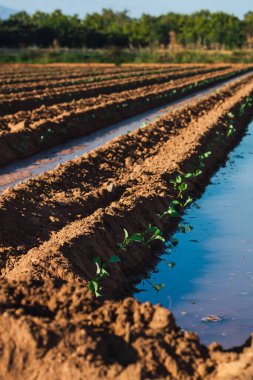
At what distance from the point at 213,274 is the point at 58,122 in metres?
10.3

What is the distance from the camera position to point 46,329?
12.9 ft

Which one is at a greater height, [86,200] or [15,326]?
[15,326]

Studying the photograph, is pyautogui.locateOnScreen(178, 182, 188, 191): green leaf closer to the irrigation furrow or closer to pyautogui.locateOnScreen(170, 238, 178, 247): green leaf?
the irrigation furrow

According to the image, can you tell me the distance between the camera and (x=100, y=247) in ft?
22.9

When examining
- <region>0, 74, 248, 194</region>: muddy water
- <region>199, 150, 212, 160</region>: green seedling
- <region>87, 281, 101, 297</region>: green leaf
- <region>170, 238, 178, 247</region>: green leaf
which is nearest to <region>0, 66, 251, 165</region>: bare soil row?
<region>0, 74, 248, 194</region>: muddy water

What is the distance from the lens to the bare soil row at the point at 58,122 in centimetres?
1421

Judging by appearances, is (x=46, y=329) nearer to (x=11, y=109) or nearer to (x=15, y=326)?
(x=15, y=326)

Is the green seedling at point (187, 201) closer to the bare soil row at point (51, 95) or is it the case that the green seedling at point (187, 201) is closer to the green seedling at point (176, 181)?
the green seedling at point (176, 181)

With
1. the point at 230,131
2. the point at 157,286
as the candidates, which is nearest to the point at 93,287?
the point at 157,286

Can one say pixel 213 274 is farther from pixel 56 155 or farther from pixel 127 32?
pixel 127 32


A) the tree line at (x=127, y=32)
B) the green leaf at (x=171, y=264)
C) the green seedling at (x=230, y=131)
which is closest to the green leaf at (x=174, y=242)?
the green leaf at (x=171, y=264)

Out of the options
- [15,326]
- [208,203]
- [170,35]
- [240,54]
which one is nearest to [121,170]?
[208,203]

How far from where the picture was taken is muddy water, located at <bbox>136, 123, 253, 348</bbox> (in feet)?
18.6

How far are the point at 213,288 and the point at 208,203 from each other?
350cm
